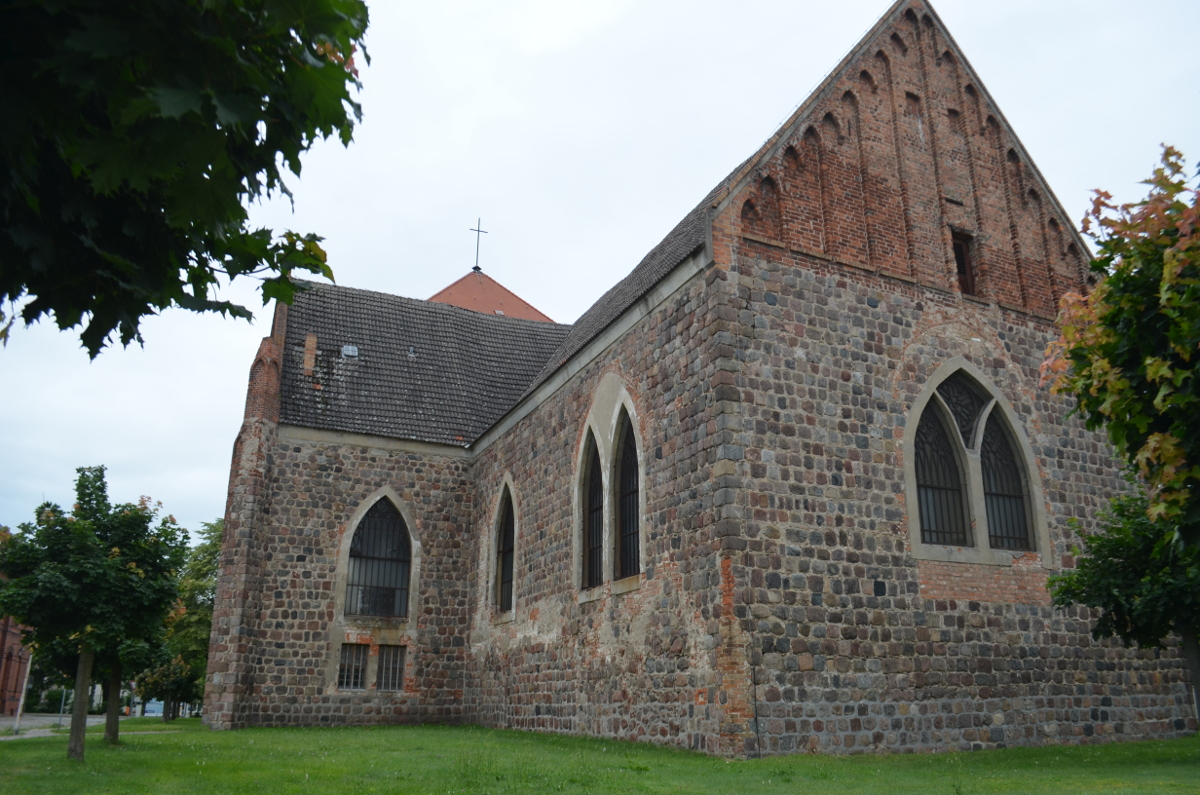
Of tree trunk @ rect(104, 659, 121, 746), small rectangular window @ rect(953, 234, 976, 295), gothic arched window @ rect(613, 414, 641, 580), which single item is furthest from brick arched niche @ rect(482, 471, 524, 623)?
small rectangular window @ rect(953, 234, 976, 295)

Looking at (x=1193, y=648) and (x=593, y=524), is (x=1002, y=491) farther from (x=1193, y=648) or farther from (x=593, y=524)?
(x=593, y=524)

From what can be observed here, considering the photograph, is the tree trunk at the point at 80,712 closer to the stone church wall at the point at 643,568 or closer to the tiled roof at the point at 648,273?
the stone church wall at the point at 643,568

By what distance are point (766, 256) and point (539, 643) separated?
8.42 m

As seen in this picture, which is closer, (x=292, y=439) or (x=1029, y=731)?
(x=1029, y=731)

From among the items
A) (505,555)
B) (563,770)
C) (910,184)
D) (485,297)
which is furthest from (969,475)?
(485,297)

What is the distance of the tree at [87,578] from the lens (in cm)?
1219

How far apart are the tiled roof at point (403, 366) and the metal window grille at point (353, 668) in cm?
489

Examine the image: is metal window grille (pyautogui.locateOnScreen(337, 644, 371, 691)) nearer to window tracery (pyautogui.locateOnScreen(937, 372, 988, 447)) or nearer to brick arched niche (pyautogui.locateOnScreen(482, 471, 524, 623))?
brick arched niche (pyautogui.locateOnScreen(482, 471, 524, 623))

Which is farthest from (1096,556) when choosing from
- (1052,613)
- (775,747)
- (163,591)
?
(163,591)

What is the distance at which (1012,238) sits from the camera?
16516 mm

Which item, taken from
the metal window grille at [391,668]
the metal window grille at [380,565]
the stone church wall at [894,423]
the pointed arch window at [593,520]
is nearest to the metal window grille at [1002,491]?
the stone church wall at [894,423]

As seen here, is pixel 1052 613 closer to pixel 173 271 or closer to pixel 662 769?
pixel 662 769

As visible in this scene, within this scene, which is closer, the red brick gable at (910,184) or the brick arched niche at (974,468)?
the brick arched niche at (974,468)

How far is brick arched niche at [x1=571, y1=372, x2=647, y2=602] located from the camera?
46.7ft
